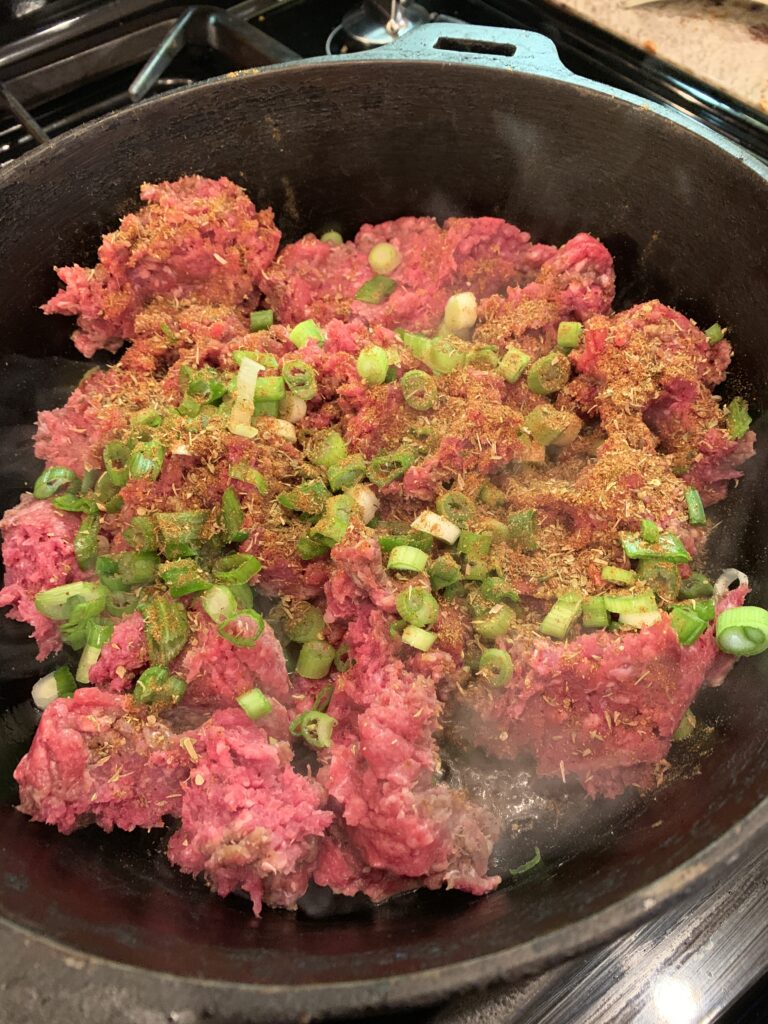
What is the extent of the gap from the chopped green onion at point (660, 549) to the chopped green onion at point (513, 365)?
781mm

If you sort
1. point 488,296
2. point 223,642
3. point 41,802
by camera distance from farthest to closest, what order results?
point 488,296 → point 223,642 → point 41,802

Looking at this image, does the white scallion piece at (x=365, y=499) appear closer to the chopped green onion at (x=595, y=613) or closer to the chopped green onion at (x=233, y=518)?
the chopped green onion at (x=233, y=518)

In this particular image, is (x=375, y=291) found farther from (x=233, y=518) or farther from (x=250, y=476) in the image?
(x=233, y=518)

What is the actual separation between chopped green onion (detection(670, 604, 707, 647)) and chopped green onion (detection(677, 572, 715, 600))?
0.20 metres

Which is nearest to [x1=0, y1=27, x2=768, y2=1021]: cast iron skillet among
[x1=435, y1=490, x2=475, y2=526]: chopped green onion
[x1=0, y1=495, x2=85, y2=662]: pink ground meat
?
[x1=0, y1=495, x2=85, y2=662]: pink ground meat

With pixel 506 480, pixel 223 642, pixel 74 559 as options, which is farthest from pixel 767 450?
pixel 74 559

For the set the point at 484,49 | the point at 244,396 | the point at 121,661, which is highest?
the point at 484,49

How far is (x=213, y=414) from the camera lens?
257cm

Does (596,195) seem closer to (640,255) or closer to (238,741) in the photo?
(640,255)

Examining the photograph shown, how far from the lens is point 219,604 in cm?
222

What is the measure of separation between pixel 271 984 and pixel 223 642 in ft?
3.33

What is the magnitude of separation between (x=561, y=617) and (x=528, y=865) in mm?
726

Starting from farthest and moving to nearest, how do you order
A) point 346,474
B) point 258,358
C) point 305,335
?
point 305,335 < point 258,358 < point 346,474

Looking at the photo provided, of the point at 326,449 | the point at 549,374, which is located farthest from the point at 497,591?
the point at 549,374
